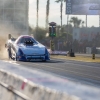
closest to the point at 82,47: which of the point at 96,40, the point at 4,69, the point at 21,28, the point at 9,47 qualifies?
the point at 96,40

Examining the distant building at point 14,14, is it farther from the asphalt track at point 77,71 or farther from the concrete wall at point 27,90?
the concrete wall at point 27,90

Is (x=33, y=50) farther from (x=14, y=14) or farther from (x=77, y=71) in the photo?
(x=14, y=14)

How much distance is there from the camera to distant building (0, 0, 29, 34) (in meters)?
80.4

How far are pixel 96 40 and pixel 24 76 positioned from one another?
7356 cm

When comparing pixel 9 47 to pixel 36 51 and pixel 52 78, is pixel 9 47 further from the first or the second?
pixel 52 78

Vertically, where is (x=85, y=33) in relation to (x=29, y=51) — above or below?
above

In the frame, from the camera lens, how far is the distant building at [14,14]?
3167 inches

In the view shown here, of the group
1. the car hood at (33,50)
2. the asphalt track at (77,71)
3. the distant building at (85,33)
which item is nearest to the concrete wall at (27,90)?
the asphalt track at (77,71)

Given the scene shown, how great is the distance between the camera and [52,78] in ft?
19.6

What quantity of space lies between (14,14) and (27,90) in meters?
78.3

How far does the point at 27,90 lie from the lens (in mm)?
6137

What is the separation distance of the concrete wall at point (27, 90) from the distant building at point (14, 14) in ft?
233

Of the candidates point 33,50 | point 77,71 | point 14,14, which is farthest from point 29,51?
point 14,14

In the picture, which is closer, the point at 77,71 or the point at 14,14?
the point at 77,71
